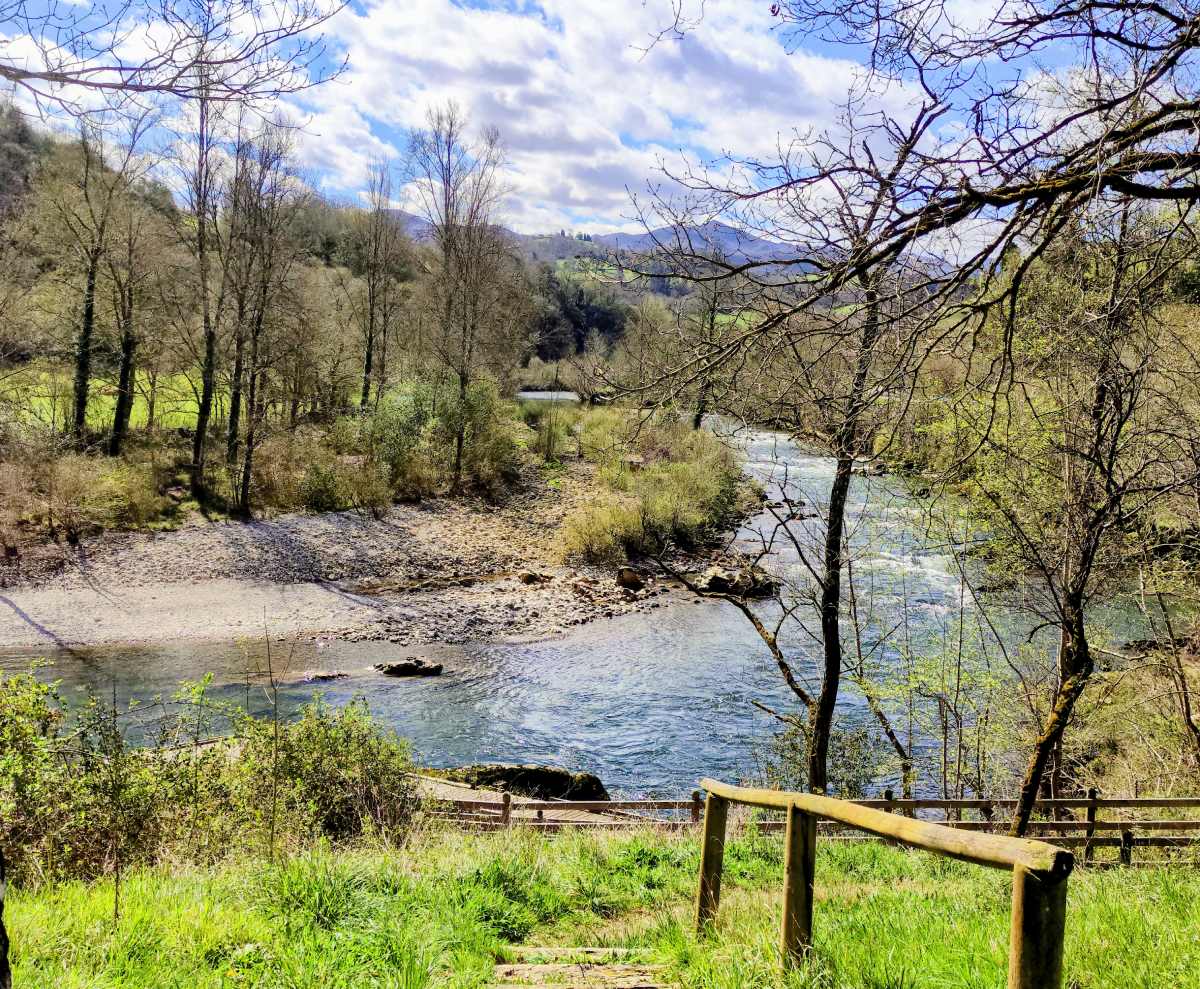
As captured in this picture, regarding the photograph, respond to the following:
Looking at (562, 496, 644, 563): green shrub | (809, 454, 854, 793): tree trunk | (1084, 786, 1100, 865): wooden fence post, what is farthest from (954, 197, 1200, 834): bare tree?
(562, 496, 644, 563): green shrub

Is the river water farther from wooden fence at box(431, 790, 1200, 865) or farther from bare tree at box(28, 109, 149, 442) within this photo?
bare tree at box(28, 109, 149, 442)

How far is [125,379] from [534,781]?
20.4 meters

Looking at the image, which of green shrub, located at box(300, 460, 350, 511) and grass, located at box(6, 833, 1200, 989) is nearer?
grass, located at box(6, 833, 1200, 989)

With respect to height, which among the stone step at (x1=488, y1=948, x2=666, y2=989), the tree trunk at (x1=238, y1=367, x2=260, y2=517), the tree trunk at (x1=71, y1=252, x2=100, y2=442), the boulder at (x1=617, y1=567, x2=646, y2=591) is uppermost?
the tree trunk at (x1=71, y1=252, x2=100, y2=442)

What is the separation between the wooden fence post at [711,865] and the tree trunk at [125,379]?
25427mm

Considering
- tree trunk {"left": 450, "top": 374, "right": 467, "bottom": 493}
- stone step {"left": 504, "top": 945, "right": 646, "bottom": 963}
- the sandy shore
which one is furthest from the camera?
tree trunk {"left": 450, "top": 374, "right": 467, "bottom": 493}

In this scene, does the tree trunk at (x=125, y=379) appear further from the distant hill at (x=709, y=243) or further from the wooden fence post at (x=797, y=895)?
the wooden fence post at (x=797, y=895)

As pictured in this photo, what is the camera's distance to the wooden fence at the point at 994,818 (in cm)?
748

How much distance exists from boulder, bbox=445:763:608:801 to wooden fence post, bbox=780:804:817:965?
Answer: 8740mm

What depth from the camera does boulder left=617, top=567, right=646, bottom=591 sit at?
2247 cm

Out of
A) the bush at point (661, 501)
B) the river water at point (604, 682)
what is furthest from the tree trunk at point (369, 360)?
the river water at point (604, 682)

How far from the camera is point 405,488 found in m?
27.6

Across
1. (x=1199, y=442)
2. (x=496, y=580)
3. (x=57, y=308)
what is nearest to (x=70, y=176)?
(x=57, y=308)

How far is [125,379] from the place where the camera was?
24.2 metres
